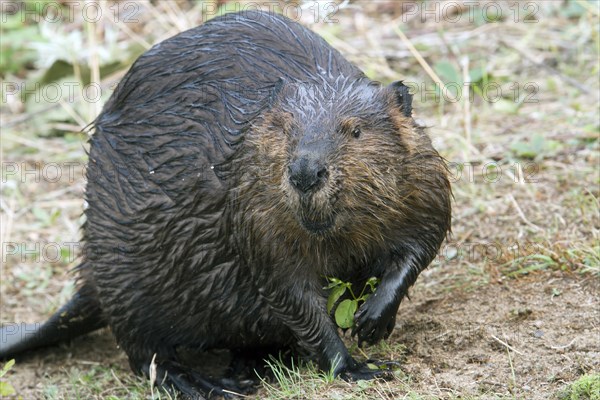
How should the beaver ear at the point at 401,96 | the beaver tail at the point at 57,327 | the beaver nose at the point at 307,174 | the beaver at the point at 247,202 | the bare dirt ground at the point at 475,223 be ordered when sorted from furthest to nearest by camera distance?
the beaver tail at the point at 57,327
the bare dirt ground at the point at 475,223
the beaver ear at the point at 401,96
the beaver at the point at 247,202
the beaver nose at the point at 307,174

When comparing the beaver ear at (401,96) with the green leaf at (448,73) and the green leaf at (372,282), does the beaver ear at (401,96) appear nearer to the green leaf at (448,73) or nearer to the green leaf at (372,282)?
the green leaf at (372,282)

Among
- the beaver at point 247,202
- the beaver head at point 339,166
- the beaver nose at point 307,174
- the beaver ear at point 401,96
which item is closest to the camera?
the beaver nose at point 307,174

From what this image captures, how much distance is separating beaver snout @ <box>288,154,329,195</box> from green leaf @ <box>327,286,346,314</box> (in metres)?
0.58

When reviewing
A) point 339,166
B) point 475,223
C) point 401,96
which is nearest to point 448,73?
point 475,223

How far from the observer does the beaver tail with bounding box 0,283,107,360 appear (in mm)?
4383

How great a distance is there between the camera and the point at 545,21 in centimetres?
667

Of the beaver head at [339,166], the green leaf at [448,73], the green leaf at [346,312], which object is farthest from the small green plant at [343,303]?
the green leaf at [448,73]

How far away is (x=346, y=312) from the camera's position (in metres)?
3.49

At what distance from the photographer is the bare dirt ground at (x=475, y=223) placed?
345cm

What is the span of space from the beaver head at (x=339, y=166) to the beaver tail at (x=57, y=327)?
51.0 inches

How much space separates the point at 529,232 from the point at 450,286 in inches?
20.0

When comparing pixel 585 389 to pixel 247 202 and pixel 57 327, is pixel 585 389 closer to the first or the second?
pixel 247 202

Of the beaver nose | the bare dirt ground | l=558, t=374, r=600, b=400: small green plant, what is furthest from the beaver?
l=558, t=374, r=600, b=400: small green plant

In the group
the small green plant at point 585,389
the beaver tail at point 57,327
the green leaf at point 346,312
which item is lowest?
the beaver tail at point 57,327
